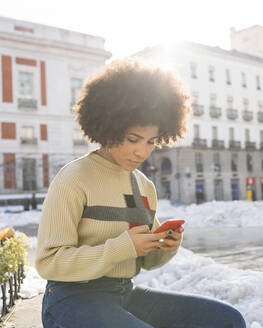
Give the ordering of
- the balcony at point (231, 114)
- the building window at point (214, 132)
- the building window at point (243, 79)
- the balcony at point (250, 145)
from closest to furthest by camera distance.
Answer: the building window at point (214, 132)
the balcony at point (231, 114)
the balcony at point (250, 145)
the building window at point (243, 79)

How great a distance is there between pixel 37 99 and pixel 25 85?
3.70ft

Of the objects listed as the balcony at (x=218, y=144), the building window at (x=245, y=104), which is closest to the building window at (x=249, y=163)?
the balcony at (x=218, y=144)

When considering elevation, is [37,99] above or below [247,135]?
above

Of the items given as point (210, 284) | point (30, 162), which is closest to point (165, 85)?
point (210, 284)

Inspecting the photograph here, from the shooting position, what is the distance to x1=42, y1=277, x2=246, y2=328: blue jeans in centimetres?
161

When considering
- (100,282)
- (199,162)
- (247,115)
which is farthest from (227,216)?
(247,115)

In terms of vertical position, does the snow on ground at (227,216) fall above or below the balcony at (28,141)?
below

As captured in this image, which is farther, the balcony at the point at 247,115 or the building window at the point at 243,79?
the building window at the point at 243,79

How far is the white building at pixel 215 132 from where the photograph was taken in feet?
120

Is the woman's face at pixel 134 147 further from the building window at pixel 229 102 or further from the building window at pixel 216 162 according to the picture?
the building window at pixel 229 102

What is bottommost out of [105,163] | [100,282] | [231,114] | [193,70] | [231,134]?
[100,282]

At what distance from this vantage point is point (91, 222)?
180 centimetres

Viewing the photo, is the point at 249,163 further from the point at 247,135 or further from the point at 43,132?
the point at 43,132

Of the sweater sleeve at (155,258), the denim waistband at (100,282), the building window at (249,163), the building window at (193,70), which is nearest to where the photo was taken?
the denim waistband at (100,282)
